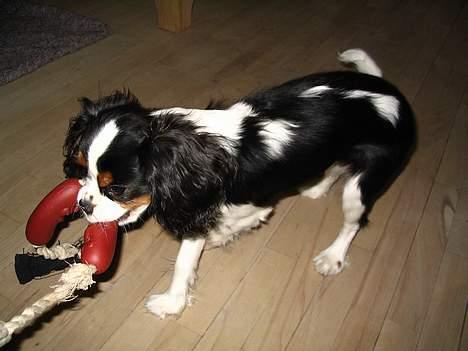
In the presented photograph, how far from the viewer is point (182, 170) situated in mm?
1300

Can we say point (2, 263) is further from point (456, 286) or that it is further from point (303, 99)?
point (456, 286)

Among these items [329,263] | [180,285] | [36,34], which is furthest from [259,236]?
[36,34]

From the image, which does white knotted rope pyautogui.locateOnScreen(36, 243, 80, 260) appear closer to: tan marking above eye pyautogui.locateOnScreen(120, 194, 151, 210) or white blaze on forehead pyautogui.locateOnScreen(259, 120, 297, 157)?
tan marking above eye pyautogui.locateOnScreen(120, 194, 151, 210)

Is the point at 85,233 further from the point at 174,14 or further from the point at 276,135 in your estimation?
the point at 174,14

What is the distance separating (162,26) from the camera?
339 cm

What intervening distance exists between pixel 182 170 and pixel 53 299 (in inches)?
21.3

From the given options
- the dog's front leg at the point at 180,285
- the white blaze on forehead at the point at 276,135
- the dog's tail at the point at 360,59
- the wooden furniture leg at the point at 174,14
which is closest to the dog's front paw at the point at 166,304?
the dog's front leg at the point at 180,285

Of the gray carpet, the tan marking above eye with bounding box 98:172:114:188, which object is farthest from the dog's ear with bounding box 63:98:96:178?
the gray carpet

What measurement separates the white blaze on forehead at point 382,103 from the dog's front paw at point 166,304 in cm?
110

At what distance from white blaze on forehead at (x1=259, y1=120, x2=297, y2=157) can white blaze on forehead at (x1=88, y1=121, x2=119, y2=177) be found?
0.54m

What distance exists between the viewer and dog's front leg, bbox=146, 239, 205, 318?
1.61 m

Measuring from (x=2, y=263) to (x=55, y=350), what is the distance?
50cm

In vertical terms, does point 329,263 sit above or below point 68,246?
below

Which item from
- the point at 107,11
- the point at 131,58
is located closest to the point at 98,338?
the point at 131,58
